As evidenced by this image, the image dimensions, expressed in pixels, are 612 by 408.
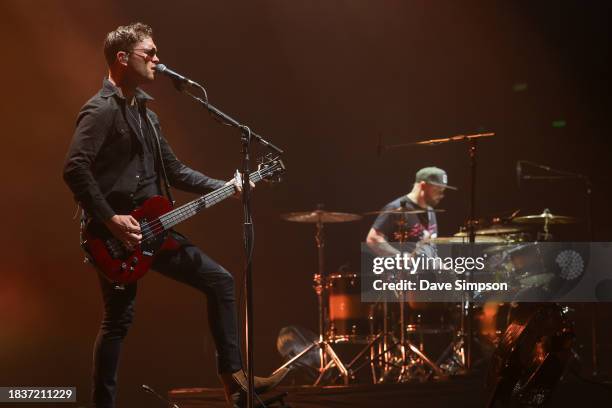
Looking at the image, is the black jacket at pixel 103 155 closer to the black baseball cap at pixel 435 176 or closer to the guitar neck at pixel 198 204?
the guitar neck at pixel 198 204

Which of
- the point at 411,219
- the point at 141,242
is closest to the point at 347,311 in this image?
the point at 411,219

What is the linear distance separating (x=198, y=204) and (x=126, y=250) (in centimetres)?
45

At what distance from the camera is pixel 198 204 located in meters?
3.22

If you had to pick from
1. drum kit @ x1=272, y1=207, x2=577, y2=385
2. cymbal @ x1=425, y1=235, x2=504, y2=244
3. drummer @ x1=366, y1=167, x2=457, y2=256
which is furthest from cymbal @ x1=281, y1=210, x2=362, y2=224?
cymbal @ x1=425, y1=235, x2=504, y2=244

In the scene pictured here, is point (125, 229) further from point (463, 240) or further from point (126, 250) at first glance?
point (463, 240)

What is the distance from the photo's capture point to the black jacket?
112 inches

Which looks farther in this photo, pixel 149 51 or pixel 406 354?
pixel 406 354

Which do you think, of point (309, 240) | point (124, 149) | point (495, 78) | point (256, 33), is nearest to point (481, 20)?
point (495, 78)

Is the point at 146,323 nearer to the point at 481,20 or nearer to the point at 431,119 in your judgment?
the point at 431,119

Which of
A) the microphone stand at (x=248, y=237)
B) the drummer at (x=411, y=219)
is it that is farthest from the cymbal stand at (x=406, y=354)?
the microphone stand at (x=248, y=237)

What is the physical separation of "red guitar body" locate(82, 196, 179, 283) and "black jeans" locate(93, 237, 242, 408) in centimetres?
8

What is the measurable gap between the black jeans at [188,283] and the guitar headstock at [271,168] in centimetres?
53

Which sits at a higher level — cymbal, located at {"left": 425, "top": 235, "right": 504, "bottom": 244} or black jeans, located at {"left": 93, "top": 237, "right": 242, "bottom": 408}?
cymbal, located at {"left": 425, "top": 235, "right": 504, "bottom": 244}

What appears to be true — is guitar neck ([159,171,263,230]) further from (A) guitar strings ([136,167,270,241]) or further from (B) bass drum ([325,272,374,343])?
(B) bass drum ([325,272,374,343])
